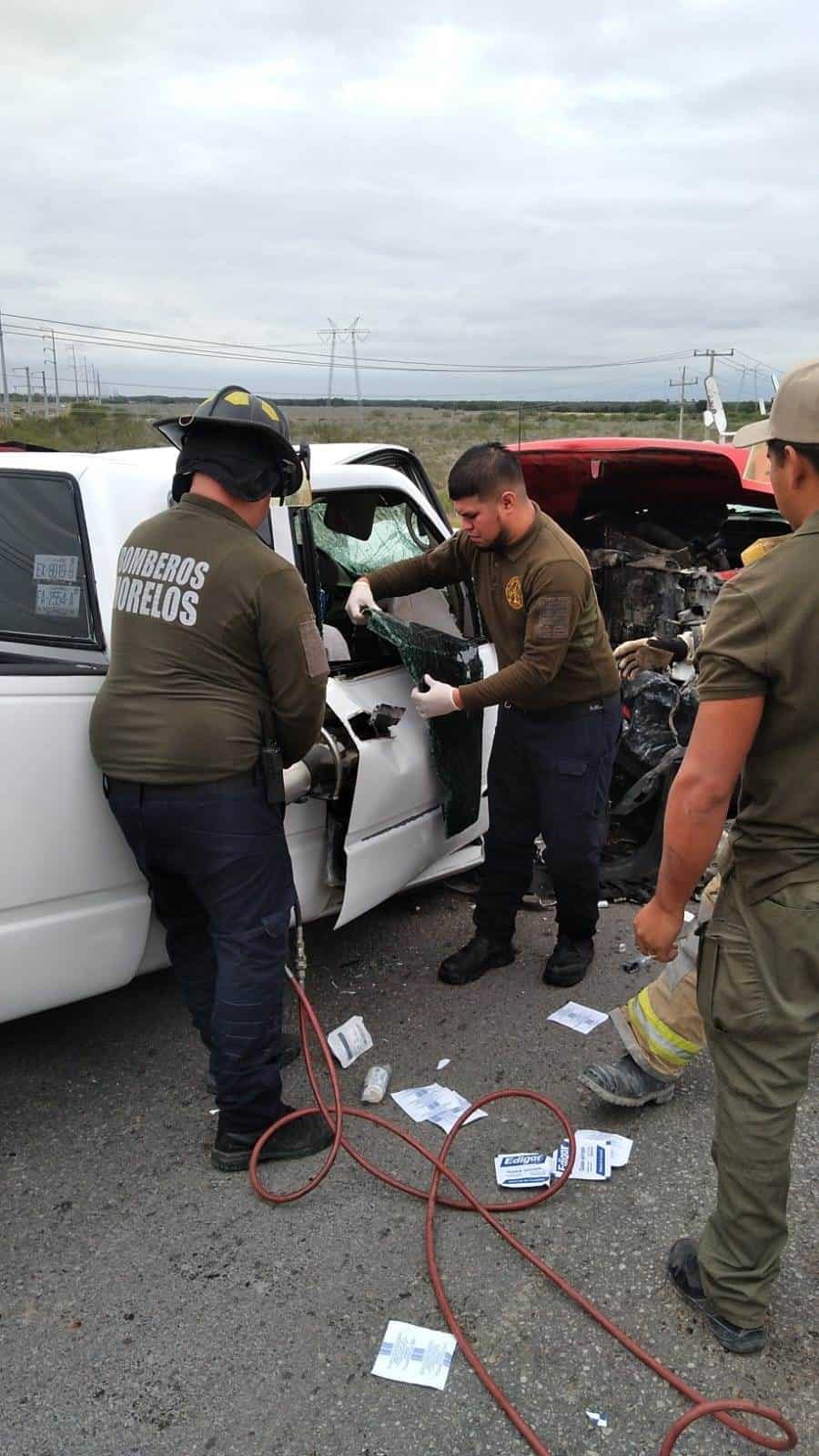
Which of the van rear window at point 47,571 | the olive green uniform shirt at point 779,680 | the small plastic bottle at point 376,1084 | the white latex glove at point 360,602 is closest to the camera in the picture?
the olive green uniform shirt at point 779,680

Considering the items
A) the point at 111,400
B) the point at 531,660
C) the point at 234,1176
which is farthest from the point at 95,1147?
the point at 111,400

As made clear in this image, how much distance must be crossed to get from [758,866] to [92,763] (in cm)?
153

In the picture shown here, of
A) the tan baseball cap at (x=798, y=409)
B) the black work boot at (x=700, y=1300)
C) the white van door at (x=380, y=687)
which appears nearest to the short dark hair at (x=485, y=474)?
the white van door at (x=380, y=687)

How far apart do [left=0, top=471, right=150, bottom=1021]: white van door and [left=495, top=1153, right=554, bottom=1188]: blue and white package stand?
3.64 ft

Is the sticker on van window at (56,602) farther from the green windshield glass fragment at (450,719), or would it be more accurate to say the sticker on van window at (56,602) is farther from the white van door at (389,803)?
the green windshield glass fragment at (450,719)

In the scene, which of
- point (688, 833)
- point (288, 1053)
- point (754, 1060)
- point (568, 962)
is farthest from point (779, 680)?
point (568, 962)

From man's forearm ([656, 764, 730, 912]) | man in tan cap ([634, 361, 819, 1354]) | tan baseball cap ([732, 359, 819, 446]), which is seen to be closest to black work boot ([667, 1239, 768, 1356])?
man in tan cap ([634, 361, 819, 1354])

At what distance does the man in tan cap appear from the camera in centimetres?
182

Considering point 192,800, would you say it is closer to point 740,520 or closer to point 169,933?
point 169,933

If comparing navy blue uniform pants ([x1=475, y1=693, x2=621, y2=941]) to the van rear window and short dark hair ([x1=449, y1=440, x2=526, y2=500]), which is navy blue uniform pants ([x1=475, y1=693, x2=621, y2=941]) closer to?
short dark hair ([x1=449, y1=440, x2=526, y2=500])

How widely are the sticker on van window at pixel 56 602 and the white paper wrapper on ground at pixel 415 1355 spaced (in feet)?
6.03

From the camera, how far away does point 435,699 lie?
3303 millimetres

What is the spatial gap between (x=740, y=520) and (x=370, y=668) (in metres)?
4.08

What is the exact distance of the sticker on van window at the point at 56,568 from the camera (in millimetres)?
2656
